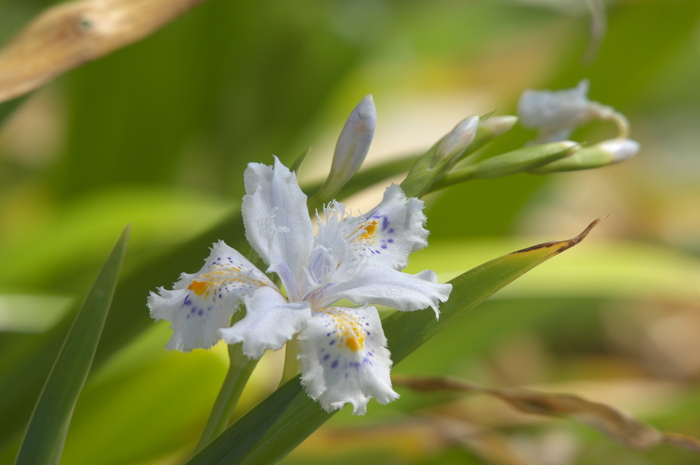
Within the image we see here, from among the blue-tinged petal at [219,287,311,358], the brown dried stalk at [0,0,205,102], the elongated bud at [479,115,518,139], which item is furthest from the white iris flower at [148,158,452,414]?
the brown dried stalk at [0,0,205,102]

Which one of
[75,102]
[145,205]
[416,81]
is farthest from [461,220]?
[416,81]

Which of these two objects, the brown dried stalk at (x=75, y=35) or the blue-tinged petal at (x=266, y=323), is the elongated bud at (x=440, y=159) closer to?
the blue-tinged petal at (x=266, y=323)

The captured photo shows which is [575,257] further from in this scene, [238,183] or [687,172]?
[687,172]

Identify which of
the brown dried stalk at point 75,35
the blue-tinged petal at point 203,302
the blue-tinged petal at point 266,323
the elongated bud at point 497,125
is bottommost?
the blue-tinged petal at point 266,323

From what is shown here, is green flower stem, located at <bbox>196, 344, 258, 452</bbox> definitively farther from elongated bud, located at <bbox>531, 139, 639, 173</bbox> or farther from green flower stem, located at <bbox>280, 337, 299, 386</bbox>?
elongated bud, located at <bbox>531, 139, 639, 173</bbox>

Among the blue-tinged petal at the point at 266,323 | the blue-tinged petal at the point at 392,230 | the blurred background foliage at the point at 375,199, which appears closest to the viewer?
the blue-tinged petal at the point at 266,323

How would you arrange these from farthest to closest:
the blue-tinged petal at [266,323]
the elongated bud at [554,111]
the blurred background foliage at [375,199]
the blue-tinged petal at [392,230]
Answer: the blurred background foliage at [375,199], the elongated bud at [554,111], the blue-tinged petal at [392,230], the blue-tinged petal at [266,323]

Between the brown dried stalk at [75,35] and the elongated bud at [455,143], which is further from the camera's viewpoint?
the brown dried stalk at [75,35]

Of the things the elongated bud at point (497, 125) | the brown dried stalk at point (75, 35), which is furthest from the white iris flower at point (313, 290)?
the brown dried stalk at point (75, 35)
